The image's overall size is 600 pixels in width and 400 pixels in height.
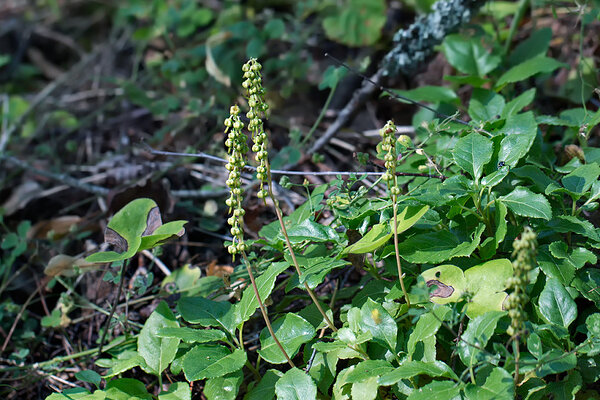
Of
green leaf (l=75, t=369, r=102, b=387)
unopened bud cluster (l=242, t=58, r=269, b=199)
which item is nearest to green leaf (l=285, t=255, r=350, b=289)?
unopened bud cluster (l=242, t=58, r=269, b=199)

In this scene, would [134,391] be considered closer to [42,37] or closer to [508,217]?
[508,217]

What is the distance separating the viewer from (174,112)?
145 inches

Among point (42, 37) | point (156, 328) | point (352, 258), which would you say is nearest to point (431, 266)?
point (352, 258)

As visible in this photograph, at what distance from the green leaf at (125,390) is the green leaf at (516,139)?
1.46 metres

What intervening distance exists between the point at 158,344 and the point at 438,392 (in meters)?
1.00

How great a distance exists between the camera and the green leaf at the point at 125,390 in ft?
5.87

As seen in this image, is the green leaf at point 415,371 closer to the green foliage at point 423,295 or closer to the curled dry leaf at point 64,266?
the green foliage at point 423,295

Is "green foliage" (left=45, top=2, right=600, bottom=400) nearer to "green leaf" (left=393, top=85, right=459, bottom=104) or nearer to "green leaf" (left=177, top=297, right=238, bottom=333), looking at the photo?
"green leaf" (left=177, top=297, right=238, bottom=333)

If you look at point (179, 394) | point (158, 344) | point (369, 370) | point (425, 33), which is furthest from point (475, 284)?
point (425, 33)

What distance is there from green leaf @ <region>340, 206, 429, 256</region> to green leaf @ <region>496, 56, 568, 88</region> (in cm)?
109

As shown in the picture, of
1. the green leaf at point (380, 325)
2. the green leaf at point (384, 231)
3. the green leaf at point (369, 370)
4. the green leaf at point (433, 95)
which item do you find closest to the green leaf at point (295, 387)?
the green leaf at point (369, 370)

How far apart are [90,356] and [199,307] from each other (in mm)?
695

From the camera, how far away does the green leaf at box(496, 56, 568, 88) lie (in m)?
2.47

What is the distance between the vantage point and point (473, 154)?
1.85 metres
